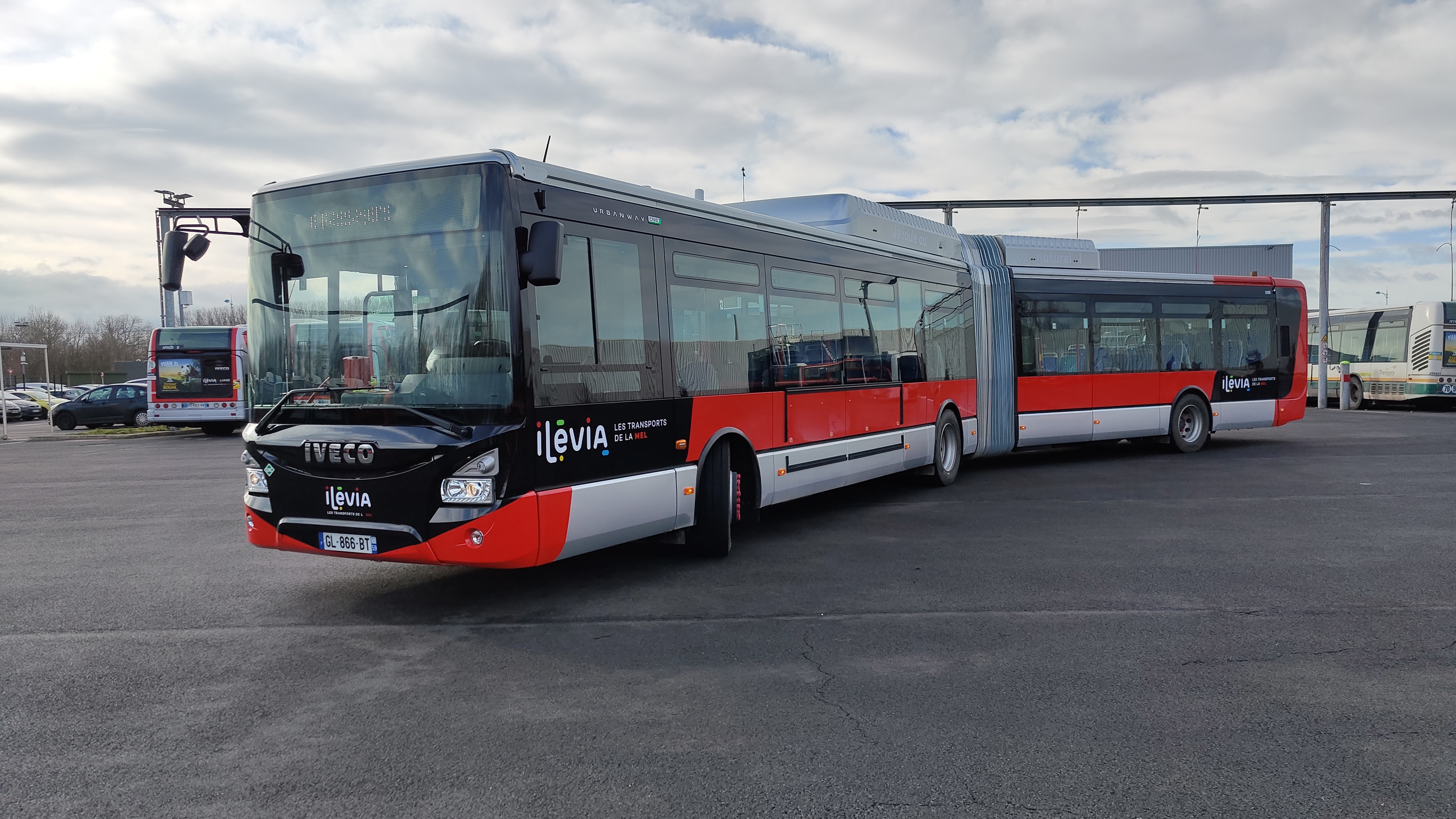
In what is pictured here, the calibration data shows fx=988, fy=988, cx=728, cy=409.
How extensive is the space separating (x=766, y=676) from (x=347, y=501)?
299 centimetres

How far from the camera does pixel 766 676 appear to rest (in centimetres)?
513

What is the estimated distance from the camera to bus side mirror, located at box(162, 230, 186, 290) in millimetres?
7047

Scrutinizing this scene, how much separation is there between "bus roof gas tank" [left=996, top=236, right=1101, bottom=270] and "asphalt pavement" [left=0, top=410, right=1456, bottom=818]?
23.2ft

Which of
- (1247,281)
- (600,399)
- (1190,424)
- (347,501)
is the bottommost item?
(1190,424)

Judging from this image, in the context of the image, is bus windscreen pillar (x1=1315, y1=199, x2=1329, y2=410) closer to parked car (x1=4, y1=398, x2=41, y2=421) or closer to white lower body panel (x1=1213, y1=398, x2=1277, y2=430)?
white lower body panel (x1=1213, y1=398, x2=1277, y2=430)

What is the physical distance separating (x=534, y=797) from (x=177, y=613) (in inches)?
162

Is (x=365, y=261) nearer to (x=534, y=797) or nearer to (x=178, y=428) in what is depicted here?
(x=534, y=797)

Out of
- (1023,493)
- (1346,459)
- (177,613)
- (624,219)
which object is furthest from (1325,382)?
(177,613)

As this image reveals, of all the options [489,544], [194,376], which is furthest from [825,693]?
[194,376]

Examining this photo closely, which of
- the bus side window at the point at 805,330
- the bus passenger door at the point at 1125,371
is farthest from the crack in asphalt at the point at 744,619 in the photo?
the bus passenger door at the point at 1125,371

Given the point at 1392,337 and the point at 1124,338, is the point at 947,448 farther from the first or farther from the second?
the point at 1392,337

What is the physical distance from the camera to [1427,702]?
4.61 metres

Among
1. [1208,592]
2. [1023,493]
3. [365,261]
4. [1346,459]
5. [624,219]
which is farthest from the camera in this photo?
[1346,459]

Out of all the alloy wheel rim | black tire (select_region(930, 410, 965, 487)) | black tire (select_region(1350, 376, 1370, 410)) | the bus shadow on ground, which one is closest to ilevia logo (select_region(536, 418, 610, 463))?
the bus shadow on ground
